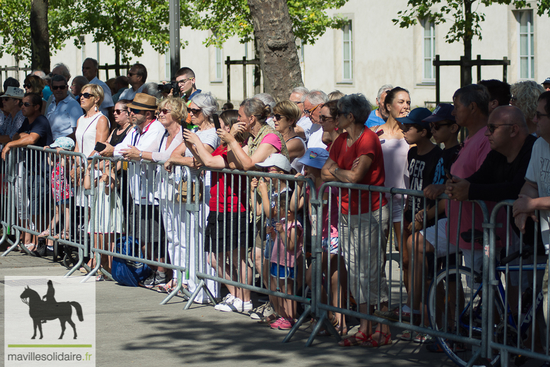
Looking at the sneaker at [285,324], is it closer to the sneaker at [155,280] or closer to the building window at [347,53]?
the sneaker at [155,280]

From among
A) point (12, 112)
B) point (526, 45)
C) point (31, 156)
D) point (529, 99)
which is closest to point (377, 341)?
point (529, 99)

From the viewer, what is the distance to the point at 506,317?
4930 mm

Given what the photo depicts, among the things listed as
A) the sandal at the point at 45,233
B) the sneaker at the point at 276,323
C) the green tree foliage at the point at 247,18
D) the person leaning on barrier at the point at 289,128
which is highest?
the green tree foliage at the point at 247,18

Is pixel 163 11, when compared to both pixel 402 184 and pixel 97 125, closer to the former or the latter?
pixel 97 125

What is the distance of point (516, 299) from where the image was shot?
16.9 ft

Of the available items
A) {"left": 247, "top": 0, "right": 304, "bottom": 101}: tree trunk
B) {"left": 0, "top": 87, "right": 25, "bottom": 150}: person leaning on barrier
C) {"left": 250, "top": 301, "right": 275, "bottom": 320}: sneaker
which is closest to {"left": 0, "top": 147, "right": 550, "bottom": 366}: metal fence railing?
{"left": 250, "top": 301, "right": 275, "bottom": 320}: sneaker

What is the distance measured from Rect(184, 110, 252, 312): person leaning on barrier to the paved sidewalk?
10.7 inches

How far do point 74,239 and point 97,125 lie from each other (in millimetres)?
1375

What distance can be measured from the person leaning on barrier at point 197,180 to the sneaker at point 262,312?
2.04 ft

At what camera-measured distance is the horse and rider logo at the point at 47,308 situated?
21.4 feet

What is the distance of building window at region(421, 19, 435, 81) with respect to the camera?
2680cm

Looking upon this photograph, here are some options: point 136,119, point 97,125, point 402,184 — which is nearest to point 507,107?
point 402,184

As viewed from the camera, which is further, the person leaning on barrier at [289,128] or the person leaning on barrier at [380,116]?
the person leaning on barrier at [380,116]

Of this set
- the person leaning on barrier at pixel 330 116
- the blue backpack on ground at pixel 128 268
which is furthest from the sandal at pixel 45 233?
the person leaning on barrier at pixel 330 116
